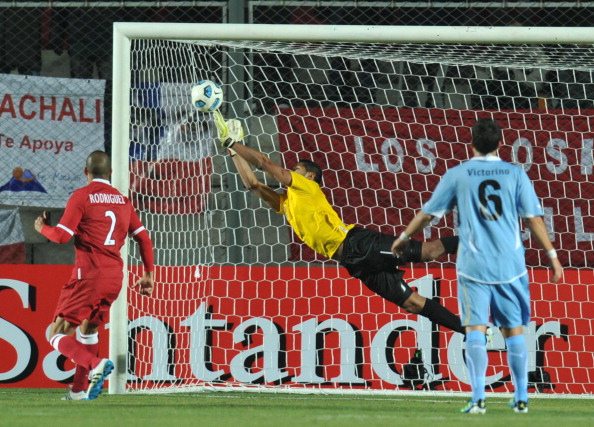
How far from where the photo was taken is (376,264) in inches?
351

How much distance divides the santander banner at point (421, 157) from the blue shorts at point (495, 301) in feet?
14.4

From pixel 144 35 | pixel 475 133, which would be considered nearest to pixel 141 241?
pixel 144 35

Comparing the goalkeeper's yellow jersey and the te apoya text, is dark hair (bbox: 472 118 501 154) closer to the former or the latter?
the goalkeeper's yellow jersey

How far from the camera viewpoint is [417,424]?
19.6ft

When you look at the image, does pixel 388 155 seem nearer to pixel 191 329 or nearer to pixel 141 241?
A: pixel 191 329

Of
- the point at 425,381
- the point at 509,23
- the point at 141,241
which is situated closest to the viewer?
the point at 141,241

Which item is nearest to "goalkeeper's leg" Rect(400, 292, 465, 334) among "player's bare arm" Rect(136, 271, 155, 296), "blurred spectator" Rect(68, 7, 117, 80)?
"player's bare arm" Rect(136, 271, 155, 296)

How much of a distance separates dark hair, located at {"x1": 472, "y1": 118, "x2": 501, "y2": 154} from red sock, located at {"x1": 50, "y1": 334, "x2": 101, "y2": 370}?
2.70 meters

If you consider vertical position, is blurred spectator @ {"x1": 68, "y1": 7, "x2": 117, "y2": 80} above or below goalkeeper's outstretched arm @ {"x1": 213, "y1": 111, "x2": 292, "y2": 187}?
above

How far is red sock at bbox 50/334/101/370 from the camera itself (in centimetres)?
771

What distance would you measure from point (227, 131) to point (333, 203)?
2812mm

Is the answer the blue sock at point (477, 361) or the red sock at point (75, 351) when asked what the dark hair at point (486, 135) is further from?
the red sock at point (75, 351)

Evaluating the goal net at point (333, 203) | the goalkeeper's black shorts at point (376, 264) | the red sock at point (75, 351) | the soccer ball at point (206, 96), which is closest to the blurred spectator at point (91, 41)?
the goal net at point (333, 203)

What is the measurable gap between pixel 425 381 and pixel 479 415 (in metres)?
3.47
